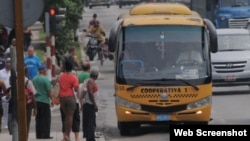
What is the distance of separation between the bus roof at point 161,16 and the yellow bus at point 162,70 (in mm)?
22

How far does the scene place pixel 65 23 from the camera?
131ft

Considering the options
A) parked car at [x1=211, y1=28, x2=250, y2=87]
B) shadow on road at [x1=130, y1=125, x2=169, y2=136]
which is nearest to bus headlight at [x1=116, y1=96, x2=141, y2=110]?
shadow on road at [x1=130, y1=125, x2=169, y2=136]

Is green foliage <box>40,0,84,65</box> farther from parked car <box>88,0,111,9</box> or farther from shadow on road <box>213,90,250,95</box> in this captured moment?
parked car <box>88,0,111,9</box>

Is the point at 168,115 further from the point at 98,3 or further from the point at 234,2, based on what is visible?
the point at 98,3

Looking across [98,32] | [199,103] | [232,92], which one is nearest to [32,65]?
[199,103]

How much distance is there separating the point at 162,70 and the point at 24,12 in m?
8.36

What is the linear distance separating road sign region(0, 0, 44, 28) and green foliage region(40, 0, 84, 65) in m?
23.1

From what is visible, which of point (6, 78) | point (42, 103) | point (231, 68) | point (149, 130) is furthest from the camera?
point (231, 68)

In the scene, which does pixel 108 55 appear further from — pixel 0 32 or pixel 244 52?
pixel 244 52

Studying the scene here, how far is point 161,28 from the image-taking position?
63.8 feet

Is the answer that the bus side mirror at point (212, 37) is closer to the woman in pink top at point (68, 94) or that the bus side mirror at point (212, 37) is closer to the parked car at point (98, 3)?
the woman in pink top at point (68, 94)

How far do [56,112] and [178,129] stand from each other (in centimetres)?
1811

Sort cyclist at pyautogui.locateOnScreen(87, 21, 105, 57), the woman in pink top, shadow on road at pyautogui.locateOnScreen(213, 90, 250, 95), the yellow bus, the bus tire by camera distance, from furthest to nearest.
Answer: cyclist at pyautogui.locateOnScreen(87, 21, 105, 57)
shadow on road at pyautogui.locateOnScreen(213, 90, 250, 95)
the bus tire
the yellow bus
the woman in pink top

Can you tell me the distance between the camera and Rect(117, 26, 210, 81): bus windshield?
1886 centimetres
